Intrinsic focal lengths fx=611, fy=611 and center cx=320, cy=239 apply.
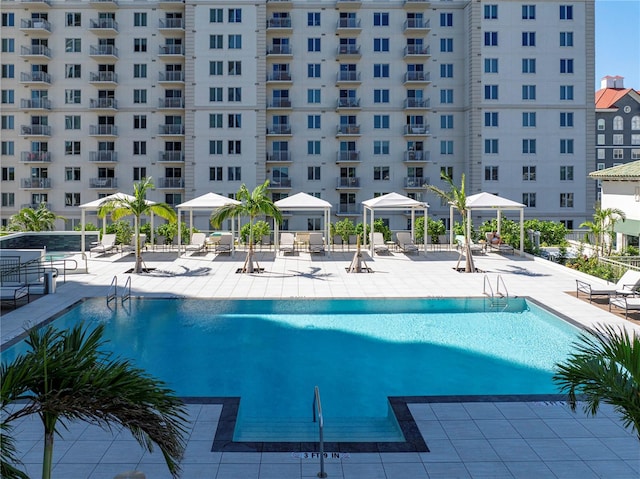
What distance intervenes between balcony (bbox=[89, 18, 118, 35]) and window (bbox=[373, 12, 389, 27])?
1963 cm

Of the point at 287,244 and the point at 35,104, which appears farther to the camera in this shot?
the point at 35,104

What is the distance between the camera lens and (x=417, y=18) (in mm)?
46531

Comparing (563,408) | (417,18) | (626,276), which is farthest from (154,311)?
(417,18)

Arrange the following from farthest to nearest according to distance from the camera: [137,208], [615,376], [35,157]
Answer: [35,157]
[137,208]
[615,376]

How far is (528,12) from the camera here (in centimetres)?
4588

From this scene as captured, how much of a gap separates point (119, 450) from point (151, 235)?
23.0 meters

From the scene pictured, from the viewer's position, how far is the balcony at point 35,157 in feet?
153

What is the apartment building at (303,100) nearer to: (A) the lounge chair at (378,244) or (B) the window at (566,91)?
(B) the window at (566,91)

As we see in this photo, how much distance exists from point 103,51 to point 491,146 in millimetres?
30251

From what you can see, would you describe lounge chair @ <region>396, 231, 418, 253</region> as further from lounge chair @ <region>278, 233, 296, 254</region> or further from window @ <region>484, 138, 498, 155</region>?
window @ <region>484, 138, 498, 155</region>

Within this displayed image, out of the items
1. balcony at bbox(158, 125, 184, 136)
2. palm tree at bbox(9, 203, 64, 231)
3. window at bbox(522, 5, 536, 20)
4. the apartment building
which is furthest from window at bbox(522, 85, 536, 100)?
palm tree at bbox(9, 203, 64, 231)

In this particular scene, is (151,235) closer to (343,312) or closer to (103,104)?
(343,312)

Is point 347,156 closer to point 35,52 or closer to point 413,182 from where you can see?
point 413,182

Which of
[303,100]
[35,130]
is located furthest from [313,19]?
[35,130]
